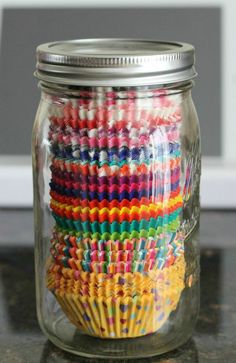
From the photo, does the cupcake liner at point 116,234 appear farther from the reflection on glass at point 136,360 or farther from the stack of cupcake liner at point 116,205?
the reflection on glass at point 136,360

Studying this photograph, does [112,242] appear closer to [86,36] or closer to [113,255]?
[113,255]

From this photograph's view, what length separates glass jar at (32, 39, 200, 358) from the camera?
1.95 feet

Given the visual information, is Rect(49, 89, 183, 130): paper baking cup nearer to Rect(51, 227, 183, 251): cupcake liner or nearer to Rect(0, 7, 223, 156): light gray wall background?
Rect(51, 227, 183, 251): cupcake liner

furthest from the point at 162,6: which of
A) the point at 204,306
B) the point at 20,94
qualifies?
the point at 204,306

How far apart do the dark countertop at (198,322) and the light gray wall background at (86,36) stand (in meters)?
0.16

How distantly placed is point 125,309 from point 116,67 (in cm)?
18

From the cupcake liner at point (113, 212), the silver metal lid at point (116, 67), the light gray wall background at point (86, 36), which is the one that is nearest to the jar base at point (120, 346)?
the cupcake liner at point (113, 212)

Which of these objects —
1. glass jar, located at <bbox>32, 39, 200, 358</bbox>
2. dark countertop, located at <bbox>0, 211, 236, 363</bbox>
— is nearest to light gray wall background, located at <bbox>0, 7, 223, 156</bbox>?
dark countertop, located at <bbox>0, 211, 236, 363</bbox>

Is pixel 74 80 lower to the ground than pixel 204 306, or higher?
higher

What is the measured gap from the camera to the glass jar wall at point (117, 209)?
1.96 ft

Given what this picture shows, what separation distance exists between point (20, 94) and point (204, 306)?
40 centimetres

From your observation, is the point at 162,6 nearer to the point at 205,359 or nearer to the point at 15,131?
the point at 15,131

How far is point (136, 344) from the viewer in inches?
25.9

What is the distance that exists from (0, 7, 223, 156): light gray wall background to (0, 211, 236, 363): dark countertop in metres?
0.16
